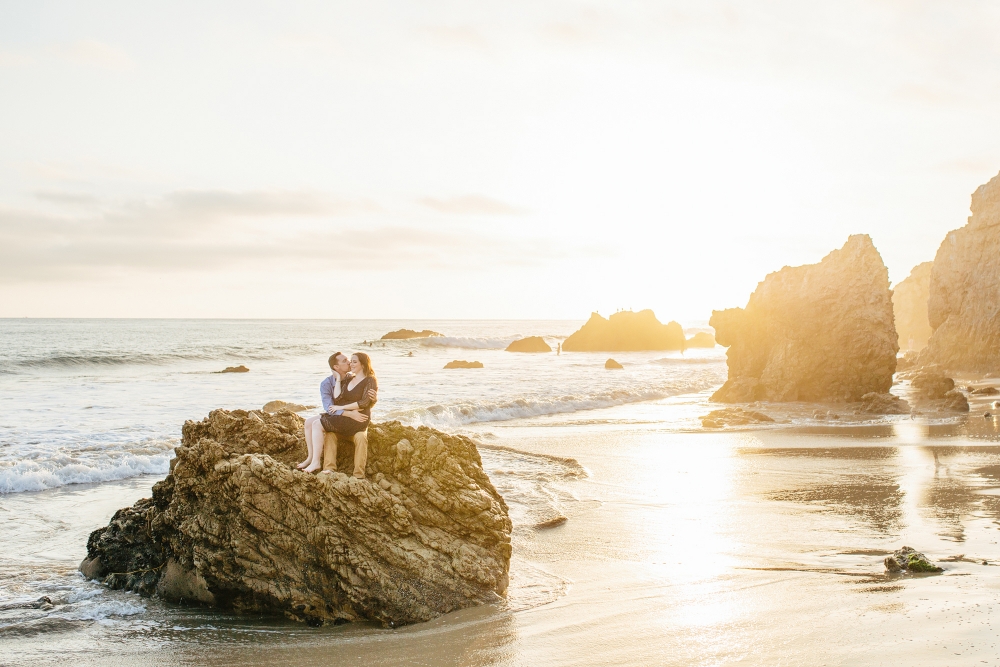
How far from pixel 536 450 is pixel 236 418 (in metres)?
8.85

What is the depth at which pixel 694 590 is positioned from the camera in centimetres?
708

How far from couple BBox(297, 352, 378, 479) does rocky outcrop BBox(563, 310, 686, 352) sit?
65397 mm

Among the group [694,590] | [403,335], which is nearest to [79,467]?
[694,590]

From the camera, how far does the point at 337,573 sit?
266 inches

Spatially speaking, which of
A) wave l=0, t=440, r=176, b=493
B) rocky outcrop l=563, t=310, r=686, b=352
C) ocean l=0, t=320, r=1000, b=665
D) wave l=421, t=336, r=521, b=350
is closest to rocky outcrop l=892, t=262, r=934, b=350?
rocky outcrop l=563, t=310, r=686, b=352

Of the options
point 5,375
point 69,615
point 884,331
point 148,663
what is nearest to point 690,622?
point 148,663

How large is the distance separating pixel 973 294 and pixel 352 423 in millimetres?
36036

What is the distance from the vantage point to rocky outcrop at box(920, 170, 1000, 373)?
112 ft

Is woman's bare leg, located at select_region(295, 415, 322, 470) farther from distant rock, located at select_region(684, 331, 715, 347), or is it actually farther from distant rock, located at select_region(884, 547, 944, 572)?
distant rock, located at select_region(684, 331, 715, 347)

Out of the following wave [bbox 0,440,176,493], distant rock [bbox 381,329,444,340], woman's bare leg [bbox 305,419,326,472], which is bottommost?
wave [bbox 0,440,176,493]

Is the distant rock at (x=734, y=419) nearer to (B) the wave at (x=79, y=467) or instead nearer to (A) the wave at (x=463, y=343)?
(B) the wave at (x=79, y=467)

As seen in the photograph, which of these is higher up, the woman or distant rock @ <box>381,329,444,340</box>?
distant rock @ <box>381,329,444,340</box>

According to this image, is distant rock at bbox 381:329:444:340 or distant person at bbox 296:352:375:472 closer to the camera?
distant person at bbox 296:352:375:472

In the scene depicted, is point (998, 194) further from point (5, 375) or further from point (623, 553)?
point (5, 375)
